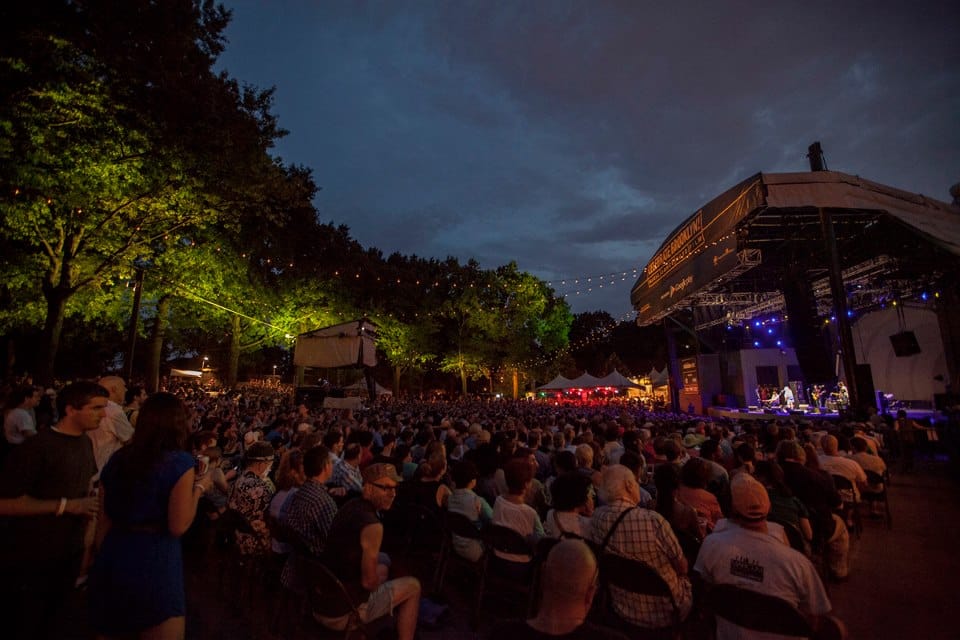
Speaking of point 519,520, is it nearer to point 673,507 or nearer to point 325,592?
point 673,507

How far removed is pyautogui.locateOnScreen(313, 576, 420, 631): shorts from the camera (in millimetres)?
2566

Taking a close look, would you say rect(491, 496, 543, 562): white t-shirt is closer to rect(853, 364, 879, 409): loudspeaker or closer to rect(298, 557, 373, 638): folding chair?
rect(298, 557, 373, 638): folding chair

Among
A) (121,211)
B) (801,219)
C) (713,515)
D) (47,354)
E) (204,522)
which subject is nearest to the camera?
(713,515)

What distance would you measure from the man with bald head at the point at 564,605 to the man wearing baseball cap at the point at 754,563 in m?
1.18

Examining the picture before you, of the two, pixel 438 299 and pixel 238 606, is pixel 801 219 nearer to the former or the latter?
pixel 238 606

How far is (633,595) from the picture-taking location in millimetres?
2721

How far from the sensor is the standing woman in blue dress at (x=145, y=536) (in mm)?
1815

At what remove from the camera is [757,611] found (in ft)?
6.54

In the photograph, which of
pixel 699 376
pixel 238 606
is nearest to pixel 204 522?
pixel 238 606

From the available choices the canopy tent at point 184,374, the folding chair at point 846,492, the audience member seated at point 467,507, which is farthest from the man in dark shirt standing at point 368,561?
the canopy tent at point 184,374

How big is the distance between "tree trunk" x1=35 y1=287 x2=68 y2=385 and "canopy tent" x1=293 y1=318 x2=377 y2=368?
22.3 feet

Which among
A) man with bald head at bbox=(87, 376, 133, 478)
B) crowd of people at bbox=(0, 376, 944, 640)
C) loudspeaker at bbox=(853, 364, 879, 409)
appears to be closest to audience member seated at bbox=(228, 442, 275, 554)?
crowd of people at bbox=(0, 376, 944, 640)

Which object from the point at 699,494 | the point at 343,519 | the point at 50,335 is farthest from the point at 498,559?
the point at 50,335

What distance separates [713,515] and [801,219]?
11901 mm
